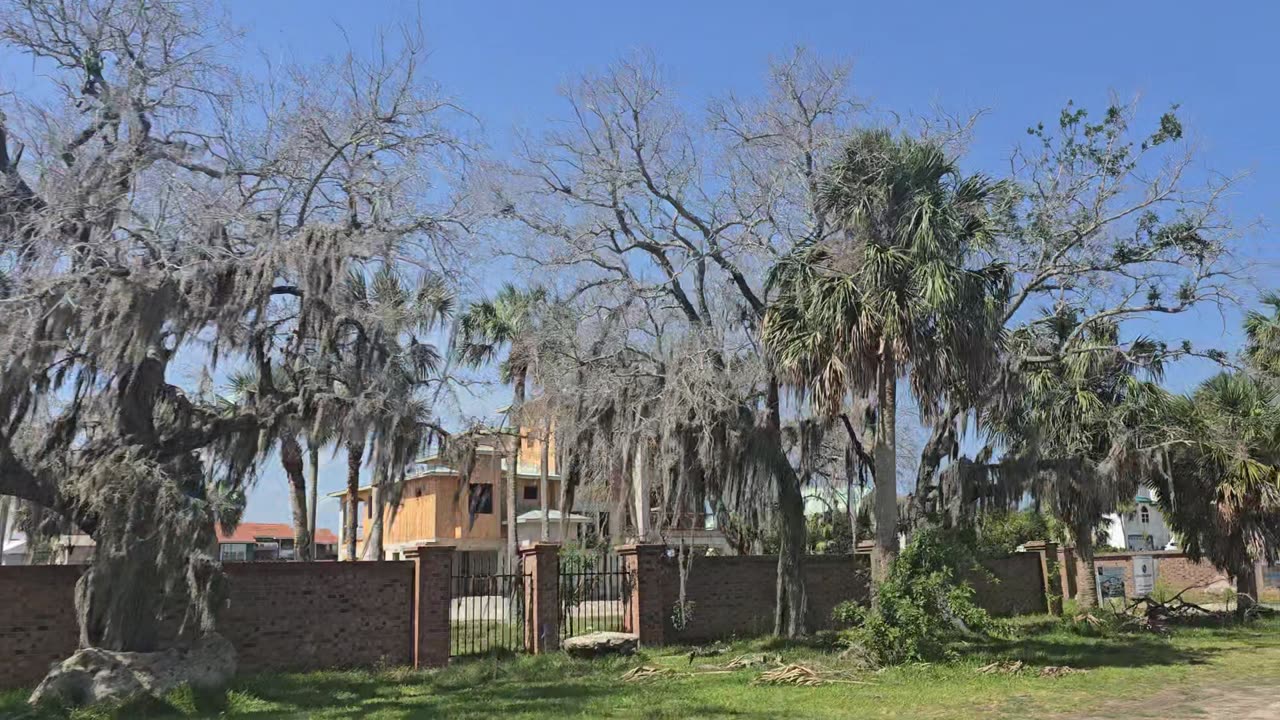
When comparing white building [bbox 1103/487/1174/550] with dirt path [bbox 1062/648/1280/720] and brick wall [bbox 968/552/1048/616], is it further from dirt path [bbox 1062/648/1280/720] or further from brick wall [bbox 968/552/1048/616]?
dirt path [bbox 1062/648/1280/720]

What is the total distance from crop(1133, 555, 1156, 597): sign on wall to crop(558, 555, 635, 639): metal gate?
19.7 meters

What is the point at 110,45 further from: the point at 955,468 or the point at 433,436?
the point at 955,468

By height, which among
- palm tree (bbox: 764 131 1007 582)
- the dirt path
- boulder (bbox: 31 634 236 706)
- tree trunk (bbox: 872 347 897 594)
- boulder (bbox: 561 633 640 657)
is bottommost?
the dirt path

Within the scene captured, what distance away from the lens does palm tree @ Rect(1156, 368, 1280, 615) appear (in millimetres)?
21438

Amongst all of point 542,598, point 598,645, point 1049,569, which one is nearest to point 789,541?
point 598,645

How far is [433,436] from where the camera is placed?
1568cm

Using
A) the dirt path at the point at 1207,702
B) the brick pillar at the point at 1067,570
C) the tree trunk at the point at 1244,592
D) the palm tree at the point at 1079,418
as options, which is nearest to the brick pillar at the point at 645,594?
the palm tree at the point at 1079,418

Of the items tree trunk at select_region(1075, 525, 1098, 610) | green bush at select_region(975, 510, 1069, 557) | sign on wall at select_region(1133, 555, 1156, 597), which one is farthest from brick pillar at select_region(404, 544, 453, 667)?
green bush at select_region(975, 510, 1069, 557)

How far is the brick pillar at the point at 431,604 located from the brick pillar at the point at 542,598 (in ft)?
5.62

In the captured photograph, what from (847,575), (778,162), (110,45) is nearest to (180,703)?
(110,45)

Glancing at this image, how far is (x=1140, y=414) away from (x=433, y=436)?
15834mm

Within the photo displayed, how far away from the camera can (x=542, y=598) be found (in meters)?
17.9

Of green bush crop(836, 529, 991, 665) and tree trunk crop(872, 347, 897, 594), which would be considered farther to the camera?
tree trunk crop(872, 347, 897, 594)

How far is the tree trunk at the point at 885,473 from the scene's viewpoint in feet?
54.1
